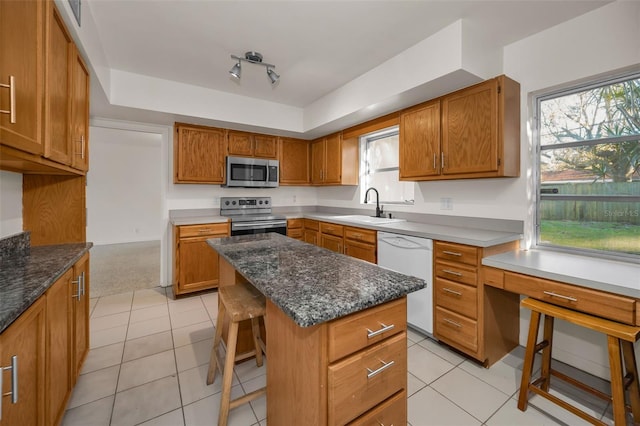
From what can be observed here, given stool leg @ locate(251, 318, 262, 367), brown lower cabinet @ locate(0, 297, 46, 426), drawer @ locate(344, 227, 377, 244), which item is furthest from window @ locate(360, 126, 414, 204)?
brown lower cabinet @ locate(0, 297, 46, 426)

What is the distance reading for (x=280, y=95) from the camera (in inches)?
144

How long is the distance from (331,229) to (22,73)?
290 cm

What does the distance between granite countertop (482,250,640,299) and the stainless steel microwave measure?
304cm

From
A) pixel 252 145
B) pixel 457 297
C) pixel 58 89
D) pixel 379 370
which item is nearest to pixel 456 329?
pixel 457 297

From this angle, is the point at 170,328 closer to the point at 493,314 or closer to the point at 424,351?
the point at 424,351

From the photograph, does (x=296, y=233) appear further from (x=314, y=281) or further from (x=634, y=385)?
(x=634, y=385)

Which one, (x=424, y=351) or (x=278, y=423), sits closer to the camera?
(x=278, y=423)

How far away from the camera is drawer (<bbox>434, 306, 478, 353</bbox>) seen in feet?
6.75

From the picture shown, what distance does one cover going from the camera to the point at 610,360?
1.38 m

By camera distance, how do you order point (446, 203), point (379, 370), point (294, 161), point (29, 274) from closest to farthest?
1. point (379, 370)
2. point (29, 274)
3. point (446, 203)
4. point (294, 161)

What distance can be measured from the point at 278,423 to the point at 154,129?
3.75 metres

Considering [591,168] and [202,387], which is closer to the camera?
[202,387]

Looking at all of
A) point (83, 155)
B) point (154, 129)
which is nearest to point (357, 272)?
point (83, 155)

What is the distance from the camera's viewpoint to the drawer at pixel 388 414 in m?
1.03
